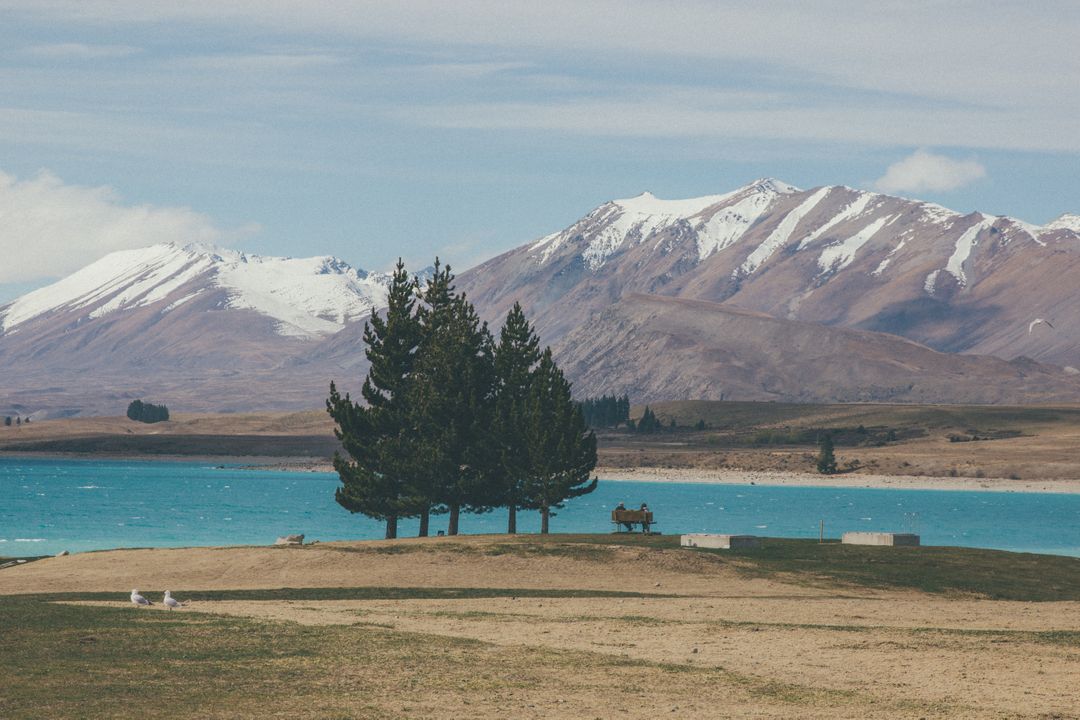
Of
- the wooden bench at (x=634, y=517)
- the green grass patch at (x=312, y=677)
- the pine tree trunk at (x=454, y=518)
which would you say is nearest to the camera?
the green grass patch at (x=312, y=677)

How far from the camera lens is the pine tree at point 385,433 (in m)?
80.5

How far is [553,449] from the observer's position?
263 ft

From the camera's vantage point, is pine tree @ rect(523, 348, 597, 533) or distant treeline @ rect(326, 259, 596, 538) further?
distant treeline @ rect(326, 259, 596, 538)

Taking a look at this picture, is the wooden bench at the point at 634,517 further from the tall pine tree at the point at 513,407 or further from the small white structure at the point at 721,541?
the small white structure at the point at 721,541

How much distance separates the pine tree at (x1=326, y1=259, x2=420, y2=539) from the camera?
8050 centimetres

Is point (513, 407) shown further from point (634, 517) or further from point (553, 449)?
point (634, 517)

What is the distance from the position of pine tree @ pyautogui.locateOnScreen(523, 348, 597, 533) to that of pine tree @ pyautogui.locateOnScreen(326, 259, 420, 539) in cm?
635

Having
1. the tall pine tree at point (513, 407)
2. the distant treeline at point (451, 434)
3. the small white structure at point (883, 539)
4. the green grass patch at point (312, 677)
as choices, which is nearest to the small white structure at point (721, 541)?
the small white structure at point (883, 539)

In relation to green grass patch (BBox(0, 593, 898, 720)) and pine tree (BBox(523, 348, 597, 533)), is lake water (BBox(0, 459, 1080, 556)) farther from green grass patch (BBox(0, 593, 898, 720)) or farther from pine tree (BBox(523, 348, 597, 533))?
green grass patch (BBox(0, 593, 898, 720))

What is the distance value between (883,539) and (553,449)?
1781 cm

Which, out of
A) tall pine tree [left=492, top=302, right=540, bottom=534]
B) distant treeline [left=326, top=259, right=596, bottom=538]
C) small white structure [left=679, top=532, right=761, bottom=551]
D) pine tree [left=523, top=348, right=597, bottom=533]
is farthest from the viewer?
tall pine tree [left=492, top=302, right=540, bottom=534]

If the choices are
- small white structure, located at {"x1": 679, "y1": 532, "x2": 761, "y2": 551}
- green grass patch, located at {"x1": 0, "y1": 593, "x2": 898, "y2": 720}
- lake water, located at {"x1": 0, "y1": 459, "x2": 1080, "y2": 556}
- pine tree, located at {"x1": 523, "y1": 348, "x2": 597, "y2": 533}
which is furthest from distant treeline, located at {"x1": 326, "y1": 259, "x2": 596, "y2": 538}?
green grass patch, located at {"x1": 0, "y1": 593, "x2": 898, "y2": 720}

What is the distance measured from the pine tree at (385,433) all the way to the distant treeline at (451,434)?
5 centimetres

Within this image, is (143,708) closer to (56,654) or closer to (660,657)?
(56,654)
